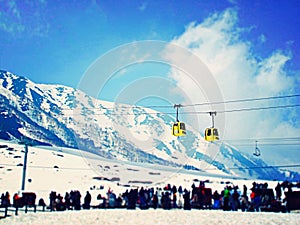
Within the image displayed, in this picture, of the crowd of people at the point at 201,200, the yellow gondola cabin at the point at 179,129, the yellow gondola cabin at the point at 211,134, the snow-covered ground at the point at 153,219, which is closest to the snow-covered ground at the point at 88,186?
the snow-covered ground at the point at 153,219

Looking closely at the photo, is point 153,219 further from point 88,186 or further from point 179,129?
point 88,186

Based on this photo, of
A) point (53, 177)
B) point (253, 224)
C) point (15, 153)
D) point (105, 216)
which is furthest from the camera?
point (15, 153)

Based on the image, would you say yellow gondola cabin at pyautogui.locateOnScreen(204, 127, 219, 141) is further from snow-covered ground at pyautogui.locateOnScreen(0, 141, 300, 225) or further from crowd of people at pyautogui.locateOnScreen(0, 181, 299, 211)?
snow-covered ground at pyautogui.locateOnScreen(0, 141, 300, 225)

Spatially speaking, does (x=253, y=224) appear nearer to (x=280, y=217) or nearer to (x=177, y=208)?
(x=280, y=217)

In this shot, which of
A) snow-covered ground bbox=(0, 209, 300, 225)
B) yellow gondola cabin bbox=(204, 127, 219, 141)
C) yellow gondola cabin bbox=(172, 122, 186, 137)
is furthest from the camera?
yellow gondola cabin bbox=(204, 127, 219, 141)

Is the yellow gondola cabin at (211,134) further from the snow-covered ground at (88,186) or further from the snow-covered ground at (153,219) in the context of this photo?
the snow-covered ground at (153,219)

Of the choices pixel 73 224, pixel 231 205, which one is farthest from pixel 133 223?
pixel 231 205

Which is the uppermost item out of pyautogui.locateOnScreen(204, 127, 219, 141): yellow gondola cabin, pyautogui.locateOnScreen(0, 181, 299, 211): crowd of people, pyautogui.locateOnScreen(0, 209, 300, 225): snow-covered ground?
pyautogui.locateOnScreen(204, 127, 219, 141): yellow gondola cabin

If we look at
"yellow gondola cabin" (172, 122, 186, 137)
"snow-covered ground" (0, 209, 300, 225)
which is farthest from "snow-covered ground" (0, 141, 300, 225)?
"yellow gondola cabin" (172, 122, 186, 137)

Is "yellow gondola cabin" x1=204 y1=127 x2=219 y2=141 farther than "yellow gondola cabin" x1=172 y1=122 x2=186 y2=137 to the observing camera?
Yes

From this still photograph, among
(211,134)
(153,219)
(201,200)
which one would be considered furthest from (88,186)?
(153,219)

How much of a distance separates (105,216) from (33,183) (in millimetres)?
53815

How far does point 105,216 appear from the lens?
23844mm

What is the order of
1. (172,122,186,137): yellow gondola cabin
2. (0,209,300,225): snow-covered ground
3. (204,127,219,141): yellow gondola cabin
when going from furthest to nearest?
(204,127,219,141): yellow gondola cabin → (172,122,186,137): yellow gondola cabin → (0,209,300,225): snow-covered ground
